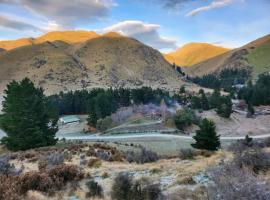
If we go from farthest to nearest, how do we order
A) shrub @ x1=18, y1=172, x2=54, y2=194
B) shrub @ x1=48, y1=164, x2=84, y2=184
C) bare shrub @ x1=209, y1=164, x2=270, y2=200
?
shrub @ x1=48, y1=164, x2=84, y2=184 < shrub @ x1=18, y1=172, x2=54, y2=194 < bare shrub @ x1=209, y1=164, x2=270, y2=200

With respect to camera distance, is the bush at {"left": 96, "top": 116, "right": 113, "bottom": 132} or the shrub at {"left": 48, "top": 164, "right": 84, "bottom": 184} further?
the bush at {"left": 96, "top": 116, "right": 113, "bottom": 132}

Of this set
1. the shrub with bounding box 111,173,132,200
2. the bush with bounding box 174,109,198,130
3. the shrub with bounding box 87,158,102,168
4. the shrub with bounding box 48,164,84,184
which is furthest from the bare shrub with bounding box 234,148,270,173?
the bush with bounding box 174,109,198,130

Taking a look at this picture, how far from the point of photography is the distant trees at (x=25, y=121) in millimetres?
36250

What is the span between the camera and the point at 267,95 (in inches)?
3949

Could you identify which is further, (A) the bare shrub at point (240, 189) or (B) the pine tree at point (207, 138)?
(B) the pine tree at point (207, 138)

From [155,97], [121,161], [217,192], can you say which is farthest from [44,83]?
[217,192]

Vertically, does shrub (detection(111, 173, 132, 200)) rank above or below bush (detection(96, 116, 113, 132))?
above

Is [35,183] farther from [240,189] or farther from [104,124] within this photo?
[104,124]

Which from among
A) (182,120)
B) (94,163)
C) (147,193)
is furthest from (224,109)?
(147,193)

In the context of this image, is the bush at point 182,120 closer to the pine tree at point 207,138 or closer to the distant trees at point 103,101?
the distant trees at point 103,101

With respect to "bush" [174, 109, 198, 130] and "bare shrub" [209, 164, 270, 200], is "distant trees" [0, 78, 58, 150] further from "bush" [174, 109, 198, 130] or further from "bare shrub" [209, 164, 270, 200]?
"bare shrub" [209, 164, 270, 200]

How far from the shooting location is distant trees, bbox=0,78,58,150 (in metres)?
36.2

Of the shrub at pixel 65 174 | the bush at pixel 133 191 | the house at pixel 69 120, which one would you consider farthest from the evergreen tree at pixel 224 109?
the bush at pixel 133 191

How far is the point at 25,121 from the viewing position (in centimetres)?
3712
